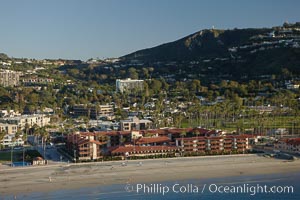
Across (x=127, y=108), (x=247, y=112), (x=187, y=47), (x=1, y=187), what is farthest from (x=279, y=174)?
(x=187, y=47)

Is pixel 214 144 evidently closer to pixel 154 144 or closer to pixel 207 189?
pixel 154 144

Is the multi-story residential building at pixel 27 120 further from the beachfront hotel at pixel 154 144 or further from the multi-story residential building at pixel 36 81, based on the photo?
the multi-story residential building at pixel 36 81

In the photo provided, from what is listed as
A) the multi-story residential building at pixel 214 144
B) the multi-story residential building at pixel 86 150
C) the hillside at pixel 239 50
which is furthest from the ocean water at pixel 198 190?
the hillside at pixel 239 50

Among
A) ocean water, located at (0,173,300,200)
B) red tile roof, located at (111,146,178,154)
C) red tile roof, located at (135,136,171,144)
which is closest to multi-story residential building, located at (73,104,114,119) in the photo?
red tile roof, located at (135,136,171,144)

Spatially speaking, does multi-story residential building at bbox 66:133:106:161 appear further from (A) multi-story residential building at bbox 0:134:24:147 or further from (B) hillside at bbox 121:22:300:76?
(B) hillside at bbox 121:22:300:76

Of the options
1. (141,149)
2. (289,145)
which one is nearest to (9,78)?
(141,149)

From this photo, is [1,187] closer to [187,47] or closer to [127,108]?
[127,108]
